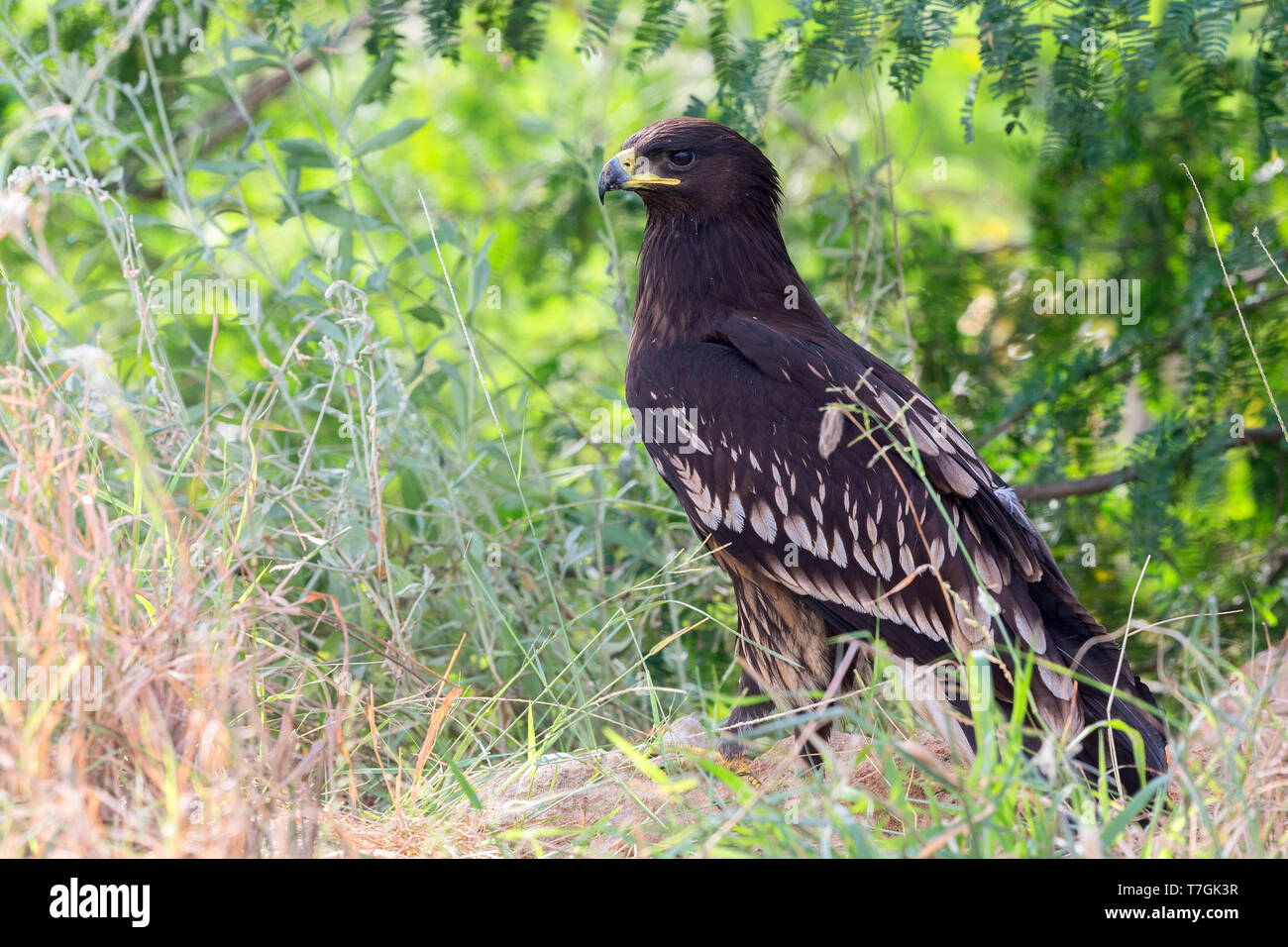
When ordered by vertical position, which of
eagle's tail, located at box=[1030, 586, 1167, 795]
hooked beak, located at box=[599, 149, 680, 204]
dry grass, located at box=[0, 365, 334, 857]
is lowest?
eagle's tail, located at box=[1030, 586, 1167, 795]

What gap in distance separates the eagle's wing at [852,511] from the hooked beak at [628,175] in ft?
2.00

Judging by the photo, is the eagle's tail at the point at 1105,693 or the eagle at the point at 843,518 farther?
the eagle at the point at 843,518

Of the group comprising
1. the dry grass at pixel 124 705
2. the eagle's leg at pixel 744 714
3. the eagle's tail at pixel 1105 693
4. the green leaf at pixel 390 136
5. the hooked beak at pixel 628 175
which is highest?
the green leaf at pixel 390 136

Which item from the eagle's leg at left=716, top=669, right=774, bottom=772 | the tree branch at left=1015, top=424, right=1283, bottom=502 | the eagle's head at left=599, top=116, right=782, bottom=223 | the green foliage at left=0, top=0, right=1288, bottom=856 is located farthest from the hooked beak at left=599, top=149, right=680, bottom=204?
the tree branch at left=1015, top=424, right=1283, bottom=502

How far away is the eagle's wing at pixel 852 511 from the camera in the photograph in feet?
10.2

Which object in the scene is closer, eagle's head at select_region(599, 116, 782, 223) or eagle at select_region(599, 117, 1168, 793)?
eagle at select_region(599, 117, 1168, 793)

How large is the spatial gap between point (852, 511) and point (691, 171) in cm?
113

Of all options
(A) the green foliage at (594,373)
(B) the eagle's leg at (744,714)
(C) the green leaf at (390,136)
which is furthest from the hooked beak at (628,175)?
(B) the eagle's leg at (744,714)

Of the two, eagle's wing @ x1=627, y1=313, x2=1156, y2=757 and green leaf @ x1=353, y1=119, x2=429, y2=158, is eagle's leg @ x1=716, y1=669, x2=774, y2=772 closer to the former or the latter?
eagle's wing @ x1=627, y1=313, x2=1156, y2=757

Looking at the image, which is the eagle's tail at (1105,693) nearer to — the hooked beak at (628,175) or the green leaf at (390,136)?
the hooked beak at (628,175)

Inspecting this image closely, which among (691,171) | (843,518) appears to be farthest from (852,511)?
(691,171)

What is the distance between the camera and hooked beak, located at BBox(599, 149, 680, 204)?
11.3 feet

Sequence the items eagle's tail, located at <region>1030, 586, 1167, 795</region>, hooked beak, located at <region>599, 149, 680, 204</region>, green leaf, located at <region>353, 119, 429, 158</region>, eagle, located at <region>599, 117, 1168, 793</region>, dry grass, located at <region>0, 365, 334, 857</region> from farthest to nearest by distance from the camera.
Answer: green leaf, located at <region>353, 119, 429, 158</region> < hooked beak, located at <region>599, 149, 680, 204</region> < eagle, located at <region>599, 117, 1168, 793</region> < eagle's tail, located at <region>1030, 586, 1167, 795</region> < dry grass, located at <region>0, 365, 334, 857</region>
